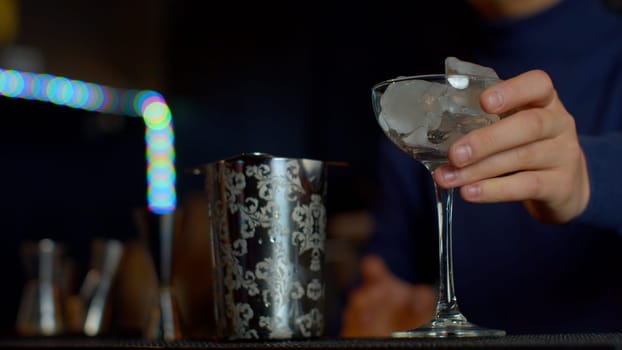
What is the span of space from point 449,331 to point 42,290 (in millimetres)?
1159

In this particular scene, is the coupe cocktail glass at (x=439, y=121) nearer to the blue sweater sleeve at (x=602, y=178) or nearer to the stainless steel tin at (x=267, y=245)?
the stainless steel tin at (x=267, y=245)

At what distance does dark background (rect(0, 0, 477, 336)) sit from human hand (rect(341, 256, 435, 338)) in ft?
6.82

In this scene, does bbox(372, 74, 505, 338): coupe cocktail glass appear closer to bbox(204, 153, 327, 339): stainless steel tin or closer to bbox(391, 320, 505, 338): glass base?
bbox(391, 320, 505, 338): glass base

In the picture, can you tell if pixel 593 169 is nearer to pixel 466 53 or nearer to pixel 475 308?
pixel 475 308

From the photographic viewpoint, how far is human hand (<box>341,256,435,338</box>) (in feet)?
6.13

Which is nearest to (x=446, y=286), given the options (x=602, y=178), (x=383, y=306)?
(x=602, y=178)

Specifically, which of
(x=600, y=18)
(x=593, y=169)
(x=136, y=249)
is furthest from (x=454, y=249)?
(x=136, y=249)

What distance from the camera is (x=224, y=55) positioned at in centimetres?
492

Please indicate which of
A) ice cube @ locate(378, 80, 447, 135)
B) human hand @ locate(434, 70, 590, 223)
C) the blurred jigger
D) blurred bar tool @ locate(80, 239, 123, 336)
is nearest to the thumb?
blurred bar tool @ locate(80, 239, 123, 336)

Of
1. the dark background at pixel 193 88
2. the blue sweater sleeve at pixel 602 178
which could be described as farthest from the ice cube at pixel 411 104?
the dark background at pixel 193 88

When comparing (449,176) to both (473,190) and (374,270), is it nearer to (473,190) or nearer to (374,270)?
(473,190)

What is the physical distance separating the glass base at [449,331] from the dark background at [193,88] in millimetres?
3141

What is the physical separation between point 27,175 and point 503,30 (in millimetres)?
Answer: 2818

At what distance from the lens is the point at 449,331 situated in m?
0.80
